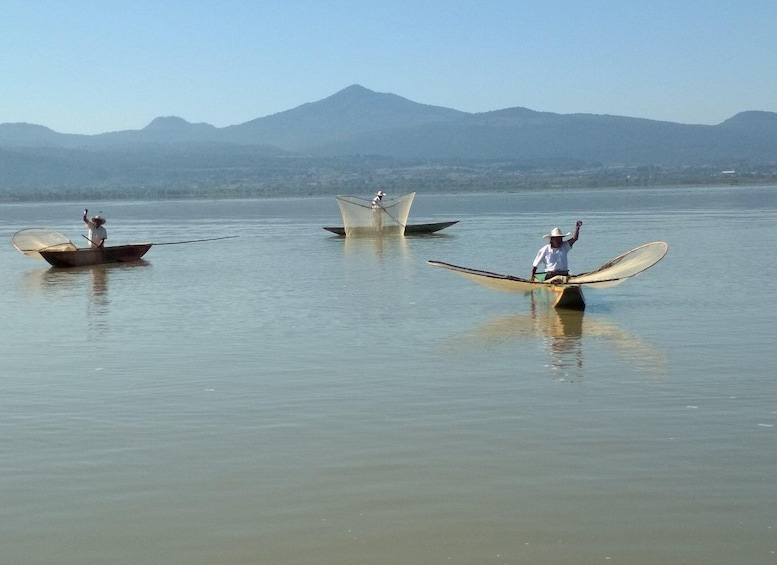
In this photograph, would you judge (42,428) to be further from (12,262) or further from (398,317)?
(12,262)

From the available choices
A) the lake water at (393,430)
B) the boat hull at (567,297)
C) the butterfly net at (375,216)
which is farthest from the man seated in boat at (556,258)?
the butterfly net at (375,216)

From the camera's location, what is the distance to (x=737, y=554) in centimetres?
683

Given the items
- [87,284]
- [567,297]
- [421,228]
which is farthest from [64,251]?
[421,228]

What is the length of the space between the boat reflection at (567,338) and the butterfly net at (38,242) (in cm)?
1479

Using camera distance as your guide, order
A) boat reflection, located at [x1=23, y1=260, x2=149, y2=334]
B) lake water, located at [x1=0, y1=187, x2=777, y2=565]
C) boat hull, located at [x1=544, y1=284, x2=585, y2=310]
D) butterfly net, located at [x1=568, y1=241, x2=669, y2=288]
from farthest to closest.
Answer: boat reflection, located at [x1=23, y1=260, x2=149, y2=334], butterfly net, located at [x1=568, y1=241, x2=669, y2=288], boat hull, located at [x1=544, y1=284, x2=585, y2=310], lake water, located at [x1=0, y1=187, x2=777, y2=565]

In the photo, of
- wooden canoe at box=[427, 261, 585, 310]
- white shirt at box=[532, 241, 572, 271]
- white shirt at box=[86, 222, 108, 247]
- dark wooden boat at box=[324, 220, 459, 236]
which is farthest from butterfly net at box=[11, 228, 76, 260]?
white shirt at box=[532, 241, 572, 271]

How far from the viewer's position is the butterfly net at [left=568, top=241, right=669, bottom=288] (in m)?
17.8

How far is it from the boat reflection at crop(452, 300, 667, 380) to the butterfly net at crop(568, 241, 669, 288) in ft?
2.31

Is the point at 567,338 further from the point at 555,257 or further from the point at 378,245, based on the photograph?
the point at 378,245

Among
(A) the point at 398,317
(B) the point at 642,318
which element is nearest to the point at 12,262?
(A) the point at 398,317

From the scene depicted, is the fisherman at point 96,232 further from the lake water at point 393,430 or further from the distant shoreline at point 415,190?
the distant shoreline at point 415,190

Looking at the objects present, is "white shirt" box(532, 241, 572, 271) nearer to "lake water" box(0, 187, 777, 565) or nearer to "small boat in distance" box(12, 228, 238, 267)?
"lake water" box(0, 187, 777, 565)

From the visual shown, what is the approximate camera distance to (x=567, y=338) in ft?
48.9

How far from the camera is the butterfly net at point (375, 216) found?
40.1m
